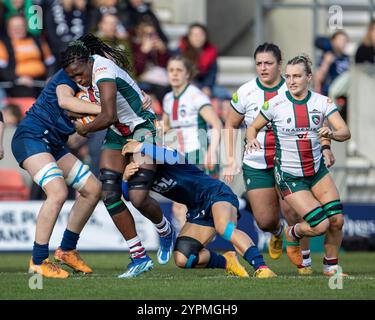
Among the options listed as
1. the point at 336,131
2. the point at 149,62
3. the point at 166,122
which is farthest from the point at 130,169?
the point at 149,62

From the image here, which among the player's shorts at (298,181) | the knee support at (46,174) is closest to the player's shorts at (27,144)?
the knee support at (46,174)

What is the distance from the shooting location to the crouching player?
9.32m

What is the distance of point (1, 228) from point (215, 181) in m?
5.60

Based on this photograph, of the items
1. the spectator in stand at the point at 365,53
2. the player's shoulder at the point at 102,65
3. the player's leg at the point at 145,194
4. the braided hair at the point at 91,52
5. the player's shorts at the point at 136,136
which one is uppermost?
the spectator in stand at the point at 365,53

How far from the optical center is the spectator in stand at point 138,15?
55.1 feet

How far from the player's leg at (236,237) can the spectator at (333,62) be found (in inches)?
301

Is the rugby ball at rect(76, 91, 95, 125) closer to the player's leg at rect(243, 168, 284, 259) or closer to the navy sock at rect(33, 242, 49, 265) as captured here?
the navy sock at rect(33, 242, 49, 265)

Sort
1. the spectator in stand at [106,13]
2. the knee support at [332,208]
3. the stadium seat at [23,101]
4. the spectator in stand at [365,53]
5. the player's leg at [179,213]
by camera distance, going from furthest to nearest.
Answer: the spectator in stand at [365,53], the spectator in stand at [106,13], the stadium seat at [23,101], the player's leg at [179,213], the knee support at [332,208]

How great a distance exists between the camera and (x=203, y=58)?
16156mm

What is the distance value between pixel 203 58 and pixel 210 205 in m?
6.78

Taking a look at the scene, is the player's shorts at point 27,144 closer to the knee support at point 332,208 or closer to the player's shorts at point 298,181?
the player's shorts at point 298,181
